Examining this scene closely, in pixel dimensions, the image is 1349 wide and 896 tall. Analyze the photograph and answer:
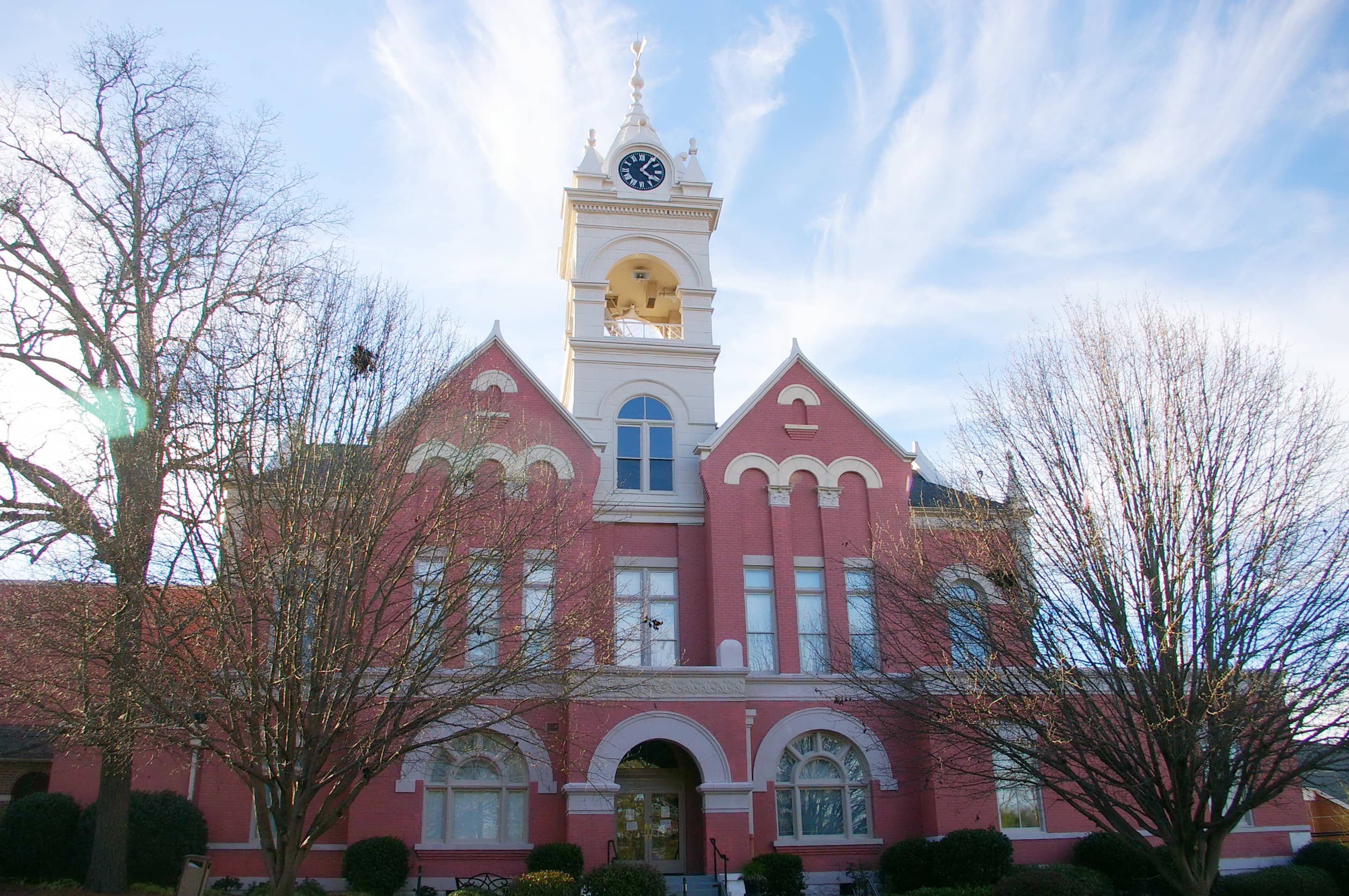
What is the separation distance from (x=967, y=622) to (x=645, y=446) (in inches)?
429

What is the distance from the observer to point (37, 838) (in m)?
18.6

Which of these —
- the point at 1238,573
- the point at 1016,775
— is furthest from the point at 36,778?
the point at 1238,573

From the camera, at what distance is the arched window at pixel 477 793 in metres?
21.1

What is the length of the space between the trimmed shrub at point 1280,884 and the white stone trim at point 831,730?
628 cm

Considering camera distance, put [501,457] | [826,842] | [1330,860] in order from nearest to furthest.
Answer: [1330,860] → [826,842] → [501,457]

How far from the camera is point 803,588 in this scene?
80.4 feet

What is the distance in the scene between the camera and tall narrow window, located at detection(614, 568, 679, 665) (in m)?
23.5

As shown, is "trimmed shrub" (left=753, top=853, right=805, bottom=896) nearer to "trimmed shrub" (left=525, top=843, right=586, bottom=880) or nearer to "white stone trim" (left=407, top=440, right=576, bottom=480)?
"trimmed shrub" (left=525, top=843, right=586, bottom=880)

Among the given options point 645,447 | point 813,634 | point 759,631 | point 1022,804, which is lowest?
point 1022,804

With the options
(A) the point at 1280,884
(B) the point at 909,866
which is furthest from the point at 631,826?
(A) the point at 1280,884

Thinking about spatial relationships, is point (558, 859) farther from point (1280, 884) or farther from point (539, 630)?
point (1280, 884)

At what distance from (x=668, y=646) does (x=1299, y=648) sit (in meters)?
12.9

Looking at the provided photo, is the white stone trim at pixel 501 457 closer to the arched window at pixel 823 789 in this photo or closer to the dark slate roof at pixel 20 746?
the arched window at pixel 823 789

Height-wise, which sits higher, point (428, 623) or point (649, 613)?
point (649, 613)
